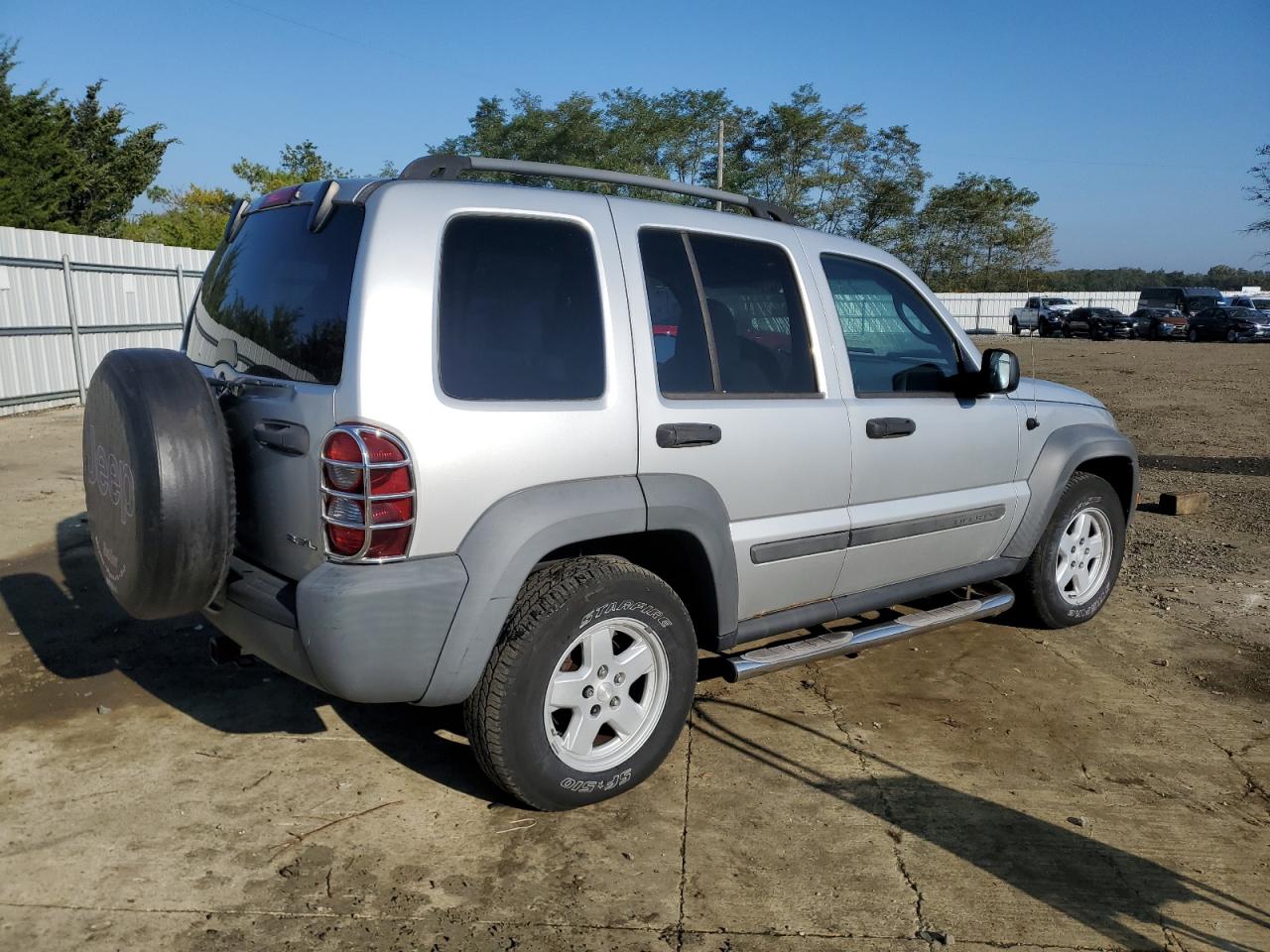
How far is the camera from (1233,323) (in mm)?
33969

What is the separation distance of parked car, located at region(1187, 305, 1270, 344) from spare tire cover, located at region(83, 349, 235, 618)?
38353 millimetres

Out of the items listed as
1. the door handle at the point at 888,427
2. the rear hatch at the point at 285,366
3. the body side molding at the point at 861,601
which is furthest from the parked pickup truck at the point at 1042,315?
the rear hatch at the point at 285,366

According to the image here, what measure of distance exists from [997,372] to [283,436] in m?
2.91

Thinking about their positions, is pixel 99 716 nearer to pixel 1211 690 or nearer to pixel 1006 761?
pixel 1006 761

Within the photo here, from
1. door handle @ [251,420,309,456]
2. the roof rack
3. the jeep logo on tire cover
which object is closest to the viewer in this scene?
door handle @ [251,420,309,456]

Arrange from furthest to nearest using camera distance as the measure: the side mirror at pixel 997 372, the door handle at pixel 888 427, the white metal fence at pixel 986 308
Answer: the white metal fence at pixel 986 308 < the side mirror at pixel 997 372 < the door handle at pixel 888 427

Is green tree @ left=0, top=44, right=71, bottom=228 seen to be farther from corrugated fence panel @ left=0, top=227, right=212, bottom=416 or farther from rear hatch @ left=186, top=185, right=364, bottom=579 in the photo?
rear hatch @ left=186, top=185, right=364, bottom=579

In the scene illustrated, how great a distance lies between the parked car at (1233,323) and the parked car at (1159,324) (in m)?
1.16

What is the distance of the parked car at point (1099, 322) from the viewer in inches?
1495

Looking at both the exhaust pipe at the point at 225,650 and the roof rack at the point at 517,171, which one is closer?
the roof rack at the point at 517,171

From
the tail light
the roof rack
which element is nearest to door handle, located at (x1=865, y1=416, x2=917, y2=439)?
the roof rack

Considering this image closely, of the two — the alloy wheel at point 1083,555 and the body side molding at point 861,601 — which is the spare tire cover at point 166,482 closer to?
the body side molding at point 861,601

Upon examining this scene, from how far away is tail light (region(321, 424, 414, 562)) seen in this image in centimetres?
265

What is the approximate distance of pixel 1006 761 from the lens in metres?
3.67
